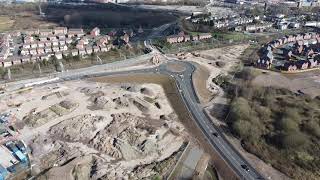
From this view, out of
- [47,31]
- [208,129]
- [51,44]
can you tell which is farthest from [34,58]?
[208,129]

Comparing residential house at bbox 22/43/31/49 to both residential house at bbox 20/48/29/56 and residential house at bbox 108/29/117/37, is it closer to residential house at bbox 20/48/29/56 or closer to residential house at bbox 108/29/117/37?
residential house at bbox 20/48/29/56

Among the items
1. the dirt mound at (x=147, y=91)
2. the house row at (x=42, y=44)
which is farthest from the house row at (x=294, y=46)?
the house row at (x=42, y=44)

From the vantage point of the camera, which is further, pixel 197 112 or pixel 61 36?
pixel 61 36

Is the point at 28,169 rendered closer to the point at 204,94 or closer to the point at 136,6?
the point at 204,94

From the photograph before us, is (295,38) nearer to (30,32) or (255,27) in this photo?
(255,27)

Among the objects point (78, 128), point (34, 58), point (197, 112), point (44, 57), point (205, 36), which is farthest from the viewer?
point (205, 36)

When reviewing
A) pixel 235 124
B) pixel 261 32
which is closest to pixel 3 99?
pixel 235 124

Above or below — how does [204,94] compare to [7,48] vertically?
below
